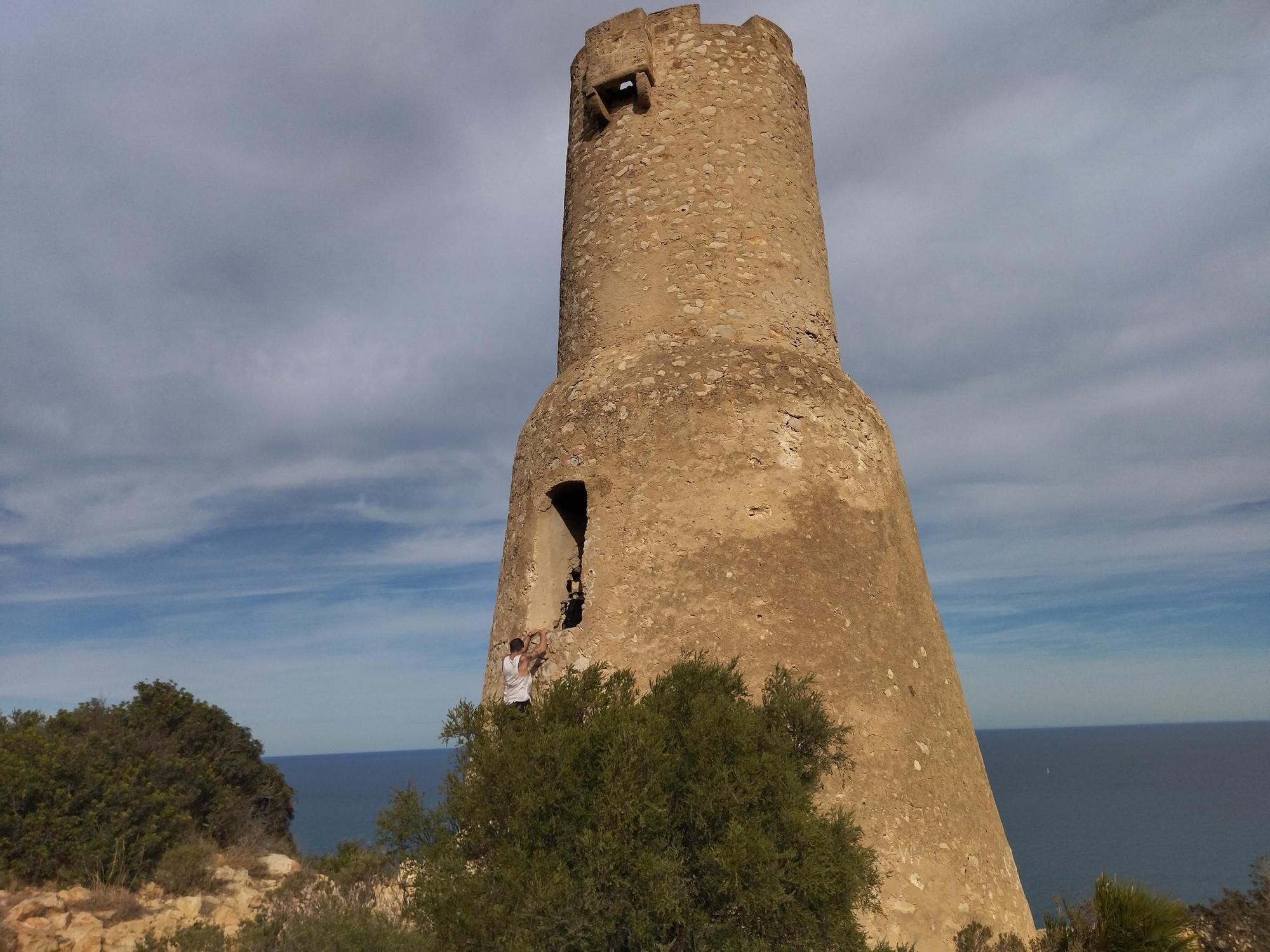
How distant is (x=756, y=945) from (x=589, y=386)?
412cm

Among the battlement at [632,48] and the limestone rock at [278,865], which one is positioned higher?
the battlement at [632,48]

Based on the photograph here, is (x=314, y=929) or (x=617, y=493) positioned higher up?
(x=617, y=493)

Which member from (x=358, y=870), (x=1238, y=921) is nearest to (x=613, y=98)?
(x=358, y=870)

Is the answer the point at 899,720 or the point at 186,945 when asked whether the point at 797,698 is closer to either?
the point at 899,720

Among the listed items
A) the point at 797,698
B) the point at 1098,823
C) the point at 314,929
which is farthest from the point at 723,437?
the point at 1098,823

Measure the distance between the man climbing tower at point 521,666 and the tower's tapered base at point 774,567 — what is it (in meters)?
0.16

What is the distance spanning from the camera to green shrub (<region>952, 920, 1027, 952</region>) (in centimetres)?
518

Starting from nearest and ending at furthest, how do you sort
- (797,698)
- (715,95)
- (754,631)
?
(797,698), (754,631), (715,95)

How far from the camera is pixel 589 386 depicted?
22.1ft

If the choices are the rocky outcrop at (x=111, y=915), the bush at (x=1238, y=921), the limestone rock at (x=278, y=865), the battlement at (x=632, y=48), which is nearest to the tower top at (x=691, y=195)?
the battlement at (x=632, y=48)

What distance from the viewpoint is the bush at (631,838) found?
12.8ft

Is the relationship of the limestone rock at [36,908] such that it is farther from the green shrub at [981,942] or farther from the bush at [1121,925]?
the bush at [1121,925]

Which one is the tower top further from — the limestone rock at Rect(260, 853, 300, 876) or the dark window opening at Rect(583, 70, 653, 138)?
the limestone rock at Rect(260, 853, 300, 876)

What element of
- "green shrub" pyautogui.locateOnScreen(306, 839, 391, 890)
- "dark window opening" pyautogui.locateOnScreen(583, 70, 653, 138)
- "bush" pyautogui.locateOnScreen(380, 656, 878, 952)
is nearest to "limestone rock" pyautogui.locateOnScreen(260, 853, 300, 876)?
"green shrub" pyautogui.locateOnScreen(306, 839, 391, 890)
